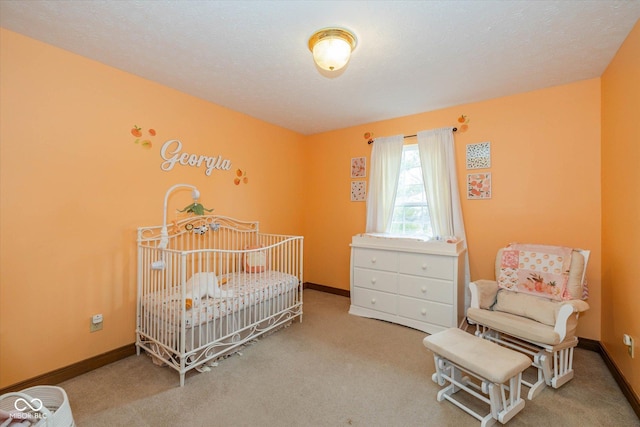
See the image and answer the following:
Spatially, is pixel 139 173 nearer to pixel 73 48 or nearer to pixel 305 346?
pixel 73 48

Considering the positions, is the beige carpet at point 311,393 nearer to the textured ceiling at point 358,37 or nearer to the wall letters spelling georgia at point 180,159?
the wall letters spelling georgia at point 180,159

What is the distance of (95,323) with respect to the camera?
2.15m

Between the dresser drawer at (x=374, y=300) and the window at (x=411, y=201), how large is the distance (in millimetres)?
813

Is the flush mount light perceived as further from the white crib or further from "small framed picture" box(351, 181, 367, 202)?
"small framed picture" box(351, 181, 367, 202)

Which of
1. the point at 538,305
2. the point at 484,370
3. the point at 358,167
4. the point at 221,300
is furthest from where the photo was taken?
the point at 358,167

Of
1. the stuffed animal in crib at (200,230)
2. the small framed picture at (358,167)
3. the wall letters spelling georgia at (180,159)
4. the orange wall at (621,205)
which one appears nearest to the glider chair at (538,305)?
the orange wall at (621,205)

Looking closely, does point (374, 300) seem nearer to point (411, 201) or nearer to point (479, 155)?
point (411, 201)

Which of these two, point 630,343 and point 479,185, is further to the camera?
point 479,185

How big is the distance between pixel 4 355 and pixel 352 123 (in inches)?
149

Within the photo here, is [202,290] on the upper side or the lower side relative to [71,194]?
lower

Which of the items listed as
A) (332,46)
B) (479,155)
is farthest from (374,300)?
(332,46)

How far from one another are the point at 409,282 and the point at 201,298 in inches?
79.1

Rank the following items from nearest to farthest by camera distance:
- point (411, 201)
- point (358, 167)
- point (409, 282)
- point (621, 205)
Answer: point (621, 205) < point (409, 282) < point (411, 201) < point (358, 167)

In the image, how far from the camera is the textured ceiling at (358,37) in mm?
1599
